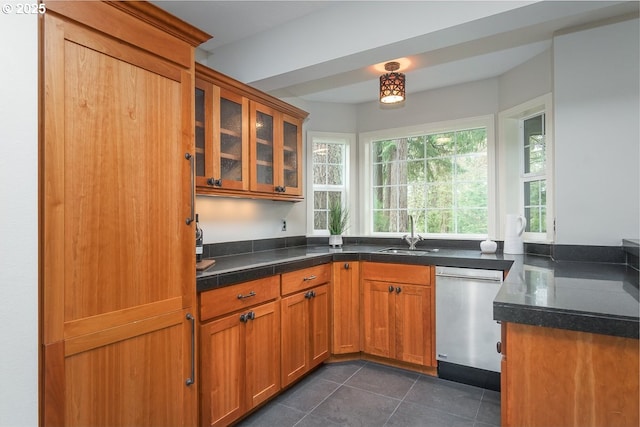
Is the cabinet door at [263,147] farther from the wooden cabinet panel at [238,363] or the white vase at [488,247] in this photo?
the white vase at [488,247]

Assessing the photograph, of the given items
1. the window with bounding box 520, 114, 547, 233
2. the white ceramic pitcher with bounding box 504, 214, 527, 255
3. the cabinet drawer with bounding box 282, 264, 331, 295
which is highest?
the window with bounding box 520, 114, 547, 233

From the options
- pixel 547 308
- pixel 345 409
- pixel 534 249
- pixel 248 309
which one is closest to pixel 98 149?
pixel 248 309

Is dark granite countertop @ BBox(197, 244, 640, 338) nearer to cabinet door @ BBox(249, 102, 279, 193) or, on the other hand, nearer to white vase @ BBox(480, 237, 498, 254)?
white vase @ BBox(480, 237, 498, 254)

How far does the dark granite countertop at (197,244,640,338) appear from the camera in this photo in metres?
1.05

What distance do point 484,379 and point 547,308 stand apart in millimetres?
1712

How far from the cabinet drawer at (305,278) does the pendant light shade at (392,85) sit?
1466 millimetres

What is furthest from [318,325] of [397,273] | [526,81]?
[526,81]

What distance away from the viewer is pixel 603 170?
217 cm

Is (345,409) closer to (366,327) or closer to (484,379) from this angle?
(366,327)

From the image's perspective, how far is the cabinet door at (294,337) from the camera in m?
2.36

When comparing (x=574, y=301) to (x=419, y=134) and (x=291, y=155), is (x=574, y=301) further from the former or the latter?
(x=419, y=134)

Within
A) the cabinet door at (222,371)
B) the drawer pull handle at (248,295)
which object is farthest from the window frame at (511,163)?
the cabinet door at (222,371)

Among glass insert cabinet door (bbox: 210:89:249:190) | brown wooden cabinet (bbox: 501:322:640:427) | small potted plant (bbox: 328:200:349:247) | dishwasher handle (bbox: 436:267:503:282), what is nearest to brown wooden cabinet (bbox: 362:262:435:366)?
dishwasher handle (bbox: 436:267:503:282)

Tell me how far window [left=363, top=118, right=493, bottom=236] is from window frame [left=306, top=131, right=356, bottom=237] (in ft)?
0.68
